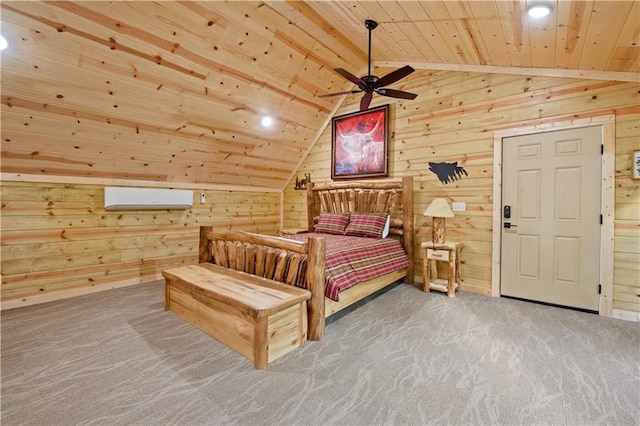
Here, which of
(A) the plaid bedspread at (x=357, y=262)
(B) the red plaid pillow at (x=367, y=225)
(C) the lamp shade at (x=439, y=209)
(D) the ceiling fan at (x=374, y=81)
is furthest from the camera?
(B) the red plaid pillow at (x=367, y=225)

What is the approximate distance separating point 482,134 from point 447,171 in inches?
24.7

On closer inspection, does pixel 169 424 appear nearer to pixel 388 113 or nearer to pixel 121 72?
pixel 121 72

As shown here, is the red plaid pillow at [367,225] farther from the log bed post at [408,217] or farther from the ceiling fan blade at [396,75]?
the ceiling fan blade at [396,75]

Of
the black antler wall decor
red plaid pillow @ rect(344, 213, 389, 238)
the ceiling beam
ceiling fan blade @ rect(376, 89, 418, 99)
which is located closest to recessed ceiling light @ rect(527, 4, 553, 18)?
ceiling fan blade @ rect(376, 89, 418, 99)

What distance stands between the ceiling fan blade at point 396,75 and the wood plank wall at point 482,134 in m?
1.58

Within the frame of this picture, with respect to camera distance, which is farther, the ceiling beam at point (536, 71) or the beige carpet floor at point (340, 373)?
the ceiling beam at point (536, 71)

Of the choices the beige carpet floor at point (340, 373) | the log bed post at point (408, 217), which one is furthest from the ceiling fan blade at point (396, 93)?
the beige carpet floor at point (340, 373)

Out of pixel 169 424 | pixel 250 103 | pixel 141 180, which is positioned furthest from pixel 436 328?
pixel 141 180

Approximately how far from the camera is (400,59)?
434 cm

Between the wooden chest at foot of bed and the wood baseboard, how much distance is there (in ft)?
5.55

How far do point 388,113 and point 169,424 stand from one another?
456cm

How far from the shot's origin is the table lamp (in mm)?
3873

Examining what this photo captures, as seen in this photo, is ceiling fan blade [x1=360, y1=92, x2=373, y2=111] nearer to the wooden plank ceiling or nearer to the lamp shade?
the wooden plank ceiling

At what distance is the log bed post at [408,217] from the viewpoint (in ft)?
14.2
